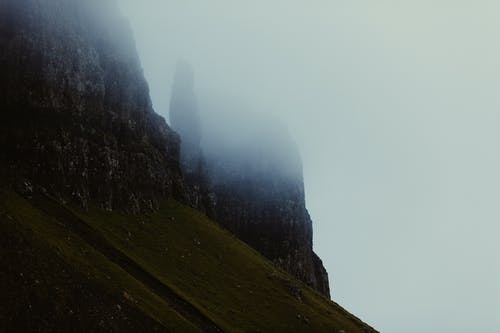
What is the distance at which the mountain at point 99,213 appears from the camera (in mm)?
77444

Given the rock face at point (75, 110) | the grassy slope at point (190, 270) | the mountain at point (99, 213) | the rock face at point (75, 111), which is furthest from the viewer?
the rock face at point (75, 110)

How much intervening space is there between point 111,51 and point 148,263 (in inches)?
2755

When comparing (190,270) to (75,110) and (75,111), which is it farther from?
(75,110)

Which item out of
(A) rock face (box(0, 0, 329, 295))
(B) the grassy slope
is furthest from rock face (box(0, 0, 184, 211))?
(B) the grassy slope

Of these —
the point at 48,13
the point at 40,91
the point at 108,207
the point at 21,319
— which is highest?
the point at 48,13

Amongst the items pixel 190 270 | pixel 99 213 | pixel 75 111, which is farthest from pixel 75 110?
pixel 190 270

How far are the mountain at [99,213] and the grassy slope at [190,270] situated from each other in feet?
1.22

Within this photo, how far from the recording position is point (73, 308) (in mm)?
73938

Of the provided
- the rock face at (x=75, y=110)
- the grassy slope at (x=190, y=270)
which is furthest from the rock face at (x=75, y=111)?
the grassy slope at (x=190, y=270)

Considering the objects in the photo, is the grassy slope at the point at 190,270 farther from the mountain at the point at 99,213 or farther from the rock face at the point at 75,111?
the rock face at the point at 75,111

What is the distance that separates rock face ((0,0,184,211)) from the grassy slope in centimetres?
829

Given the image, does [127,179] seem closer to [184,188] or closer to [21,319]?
[184,188]

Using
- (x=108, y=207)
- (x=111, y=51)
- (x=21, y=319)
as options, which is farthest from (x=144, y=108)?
(x=21, y=319)

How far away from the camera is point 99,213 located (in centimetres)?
11925
